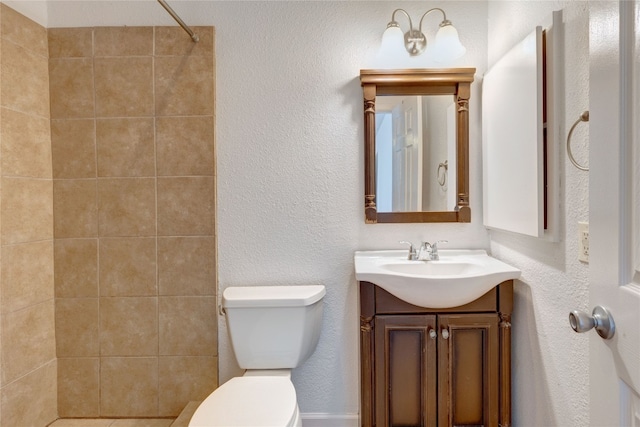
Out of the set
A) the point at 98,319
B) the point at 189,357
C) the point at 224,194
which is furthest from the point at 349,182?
the point at 98,319

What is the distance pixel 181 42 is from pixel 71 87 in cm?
61

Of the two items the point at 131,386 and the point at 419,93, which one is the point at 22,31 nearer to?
the point at 131,386

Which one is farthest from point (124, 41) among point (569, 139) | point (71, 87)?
point (569, 139)

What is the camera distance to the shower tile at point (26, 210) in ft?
5.37

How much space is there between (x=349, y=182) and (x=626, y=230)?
51.8 inches

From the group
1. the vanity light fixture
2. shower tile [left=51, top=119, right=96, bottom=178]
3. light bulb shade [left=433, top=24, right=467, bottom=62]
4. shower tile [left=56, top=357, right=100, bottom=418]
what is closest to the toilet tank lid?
shower tile [left=56, top=357, right=100, bottom=418]

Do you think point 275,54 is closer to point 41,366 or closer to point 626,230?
point 626,230

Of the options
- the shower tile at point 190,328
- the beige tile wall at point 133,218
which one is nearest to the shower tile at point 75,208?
the beige tile wall at point 133,218

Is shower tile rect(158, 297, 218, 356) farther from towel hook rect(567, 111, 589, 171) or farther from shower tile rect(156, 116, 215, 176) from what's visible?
towel hook rect(567, 111, 589, 171)

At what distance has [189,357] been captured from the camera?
1884mm

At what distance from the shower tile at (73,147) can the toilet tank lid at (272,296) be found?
0.97m

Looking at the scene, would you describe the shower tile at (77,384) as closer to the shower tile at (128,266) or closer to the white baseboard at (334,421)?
the shower tile at (128,266)

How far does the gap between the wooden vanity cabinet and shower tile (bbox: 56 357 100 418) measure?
54.9 inches

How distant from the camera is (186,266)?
6.16 feet
